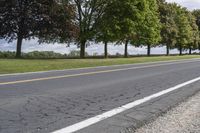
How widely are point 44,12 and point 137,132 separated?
1329 inches

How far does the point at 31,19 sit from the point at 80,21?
958 centimetres

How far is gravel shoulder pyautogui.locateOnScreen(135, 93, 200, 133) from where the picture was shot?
694 cm

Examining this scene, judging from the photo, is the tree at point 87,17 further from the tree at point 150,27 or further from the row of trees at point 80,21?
the tree at point 150,27

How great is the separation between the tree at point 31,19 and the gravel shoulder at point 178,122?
30.9m

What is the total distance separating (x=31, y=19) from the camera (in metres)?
39.2

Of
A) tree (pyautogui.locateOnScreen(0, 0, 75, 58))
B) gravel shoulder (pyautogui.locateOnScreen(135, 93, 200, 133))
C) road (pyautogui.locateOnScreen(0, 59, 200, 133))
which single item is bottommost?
gravel shoulder (pyautogui.locateOnScreen(135, 93, 200, 133))

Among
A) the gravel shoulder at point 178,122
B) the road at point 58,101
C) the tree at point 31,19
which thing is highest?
the tree at point 31,19

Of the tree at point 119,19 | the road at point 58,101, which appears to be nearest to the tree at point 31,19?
the tree at point 119,19

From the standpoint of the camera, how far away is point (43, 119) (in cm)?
753

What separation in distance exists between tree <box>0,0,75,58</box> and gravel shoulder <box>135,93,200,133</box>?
3094 cm

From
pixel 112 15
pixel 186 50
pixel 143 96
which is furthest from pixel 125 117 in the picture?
pixel 186 50

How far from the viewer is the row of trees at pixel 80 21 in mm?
39125

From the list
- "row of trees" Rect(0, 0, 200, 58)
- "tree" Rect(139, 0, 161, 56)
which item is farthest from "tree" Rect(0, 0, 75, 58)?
"tree" Rect(139, 0, 161, 56)

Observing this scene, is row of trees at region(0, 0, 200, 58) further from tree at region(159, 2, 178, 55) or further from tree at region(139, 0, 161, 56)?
tree at region(159, 2, 178, 55)
